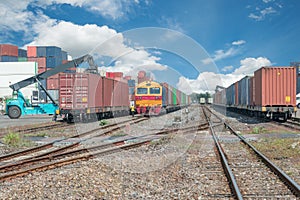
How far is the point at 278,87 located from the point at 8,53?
59247mm

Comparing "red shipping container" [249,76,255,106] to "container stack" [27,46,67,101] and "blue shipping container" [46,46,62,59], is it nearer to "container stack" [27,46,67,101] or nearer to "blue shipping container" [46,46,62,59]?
"container stack" [27,46,67,101]

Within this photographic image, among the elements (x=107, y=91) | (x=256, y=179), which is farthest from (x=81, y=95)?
(x=256, y=179)

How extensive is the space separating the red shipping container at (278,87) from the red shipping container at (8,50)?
5778 centimetres

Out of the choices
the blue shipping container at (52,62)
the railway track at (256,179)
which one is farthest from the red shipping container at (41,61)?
the railway track at (256,179)

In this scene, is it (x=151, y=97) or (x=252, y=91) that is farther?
(x=151, y=97)

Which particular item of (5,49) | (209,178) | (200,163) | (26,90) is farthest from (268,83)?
(5,49)

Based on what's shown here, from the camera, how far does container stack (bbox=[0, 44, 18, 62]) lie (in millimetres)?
61438

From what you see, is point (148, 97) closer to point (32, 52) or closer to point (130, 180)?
point (130, 180)

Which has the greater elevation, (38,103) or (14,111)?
(38,103)

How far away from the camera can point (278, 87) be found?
17516mm

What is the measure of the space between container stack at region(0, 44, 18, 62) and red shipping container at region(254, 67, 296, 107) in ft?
190

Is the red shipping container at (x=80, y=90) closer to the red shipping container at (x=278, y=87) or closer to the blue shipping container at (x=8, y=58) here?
the red shipping container at (x=278, y=87)

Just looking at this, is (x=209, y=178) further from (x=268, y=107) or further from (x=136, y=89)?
(x=136, y=89)

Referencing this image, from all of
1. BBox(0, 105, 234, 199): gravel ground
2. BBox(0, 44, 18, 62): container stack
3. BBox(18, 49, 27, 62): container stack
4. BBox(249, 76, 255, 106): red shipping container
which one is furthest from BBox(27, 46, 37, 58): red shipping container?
BBox(0, 105, 234, 199): gravel ground
